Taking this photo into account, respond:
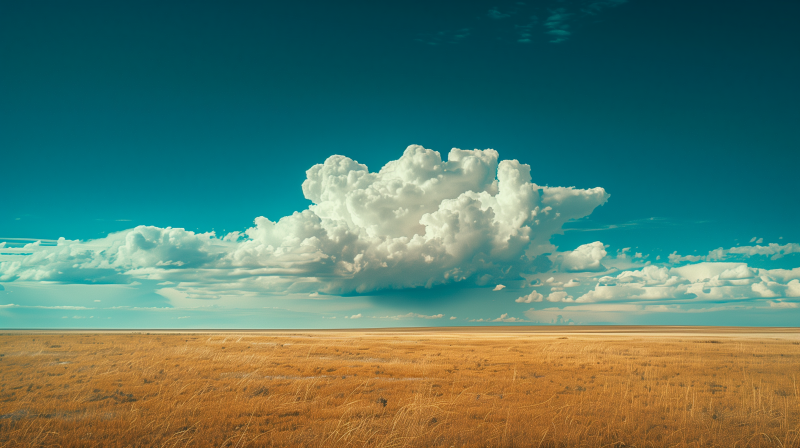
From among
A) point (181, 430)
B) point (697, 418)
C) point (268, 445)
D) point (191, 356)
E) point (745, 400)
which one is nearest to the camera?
point (268, 445)

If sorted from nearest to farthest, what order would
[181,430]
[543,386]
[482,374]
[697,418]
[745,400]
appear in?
1. [181,430]
2. [697,418]
3. [745,400]
4. [543,386]
5. [482,374]

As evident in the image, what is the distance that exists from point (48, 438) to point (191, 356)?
79.7 ft

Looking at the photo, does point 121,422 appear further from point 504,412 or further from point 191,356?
point 191,356

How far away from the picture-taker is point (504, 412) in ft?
52.0

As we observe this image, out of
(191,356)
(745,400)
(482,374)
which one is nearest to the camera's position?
(745,400)

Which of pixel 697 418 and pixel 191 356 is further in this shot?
pixel 191 356

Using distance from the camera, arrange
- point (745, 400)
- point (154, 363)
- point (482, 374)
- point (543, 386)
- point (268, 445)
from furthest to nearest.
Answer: point (154, 363), point (482, 374), point (543, 386), point (745, 400), point (268, 445)

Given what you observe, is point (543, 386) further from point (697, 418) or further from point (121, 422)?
point (121, 422)

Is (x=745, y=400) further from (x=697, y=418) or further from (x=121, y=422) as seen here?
(x=121, y=422)

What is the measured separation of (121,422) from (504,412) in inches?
499

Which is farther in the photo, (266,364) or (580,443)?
(266,364)

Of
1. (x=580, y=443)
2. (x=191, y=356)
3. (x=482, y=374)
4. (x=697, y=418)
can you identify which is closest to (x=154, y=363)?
(x=191, y=356)

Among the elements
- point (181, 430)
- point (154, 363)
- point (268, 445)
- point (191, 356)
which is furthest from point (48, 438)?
point (191, 356)

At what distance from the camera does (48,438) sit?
12.5 metres
